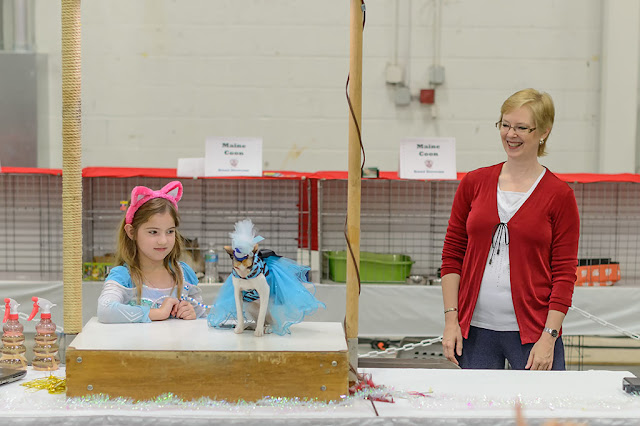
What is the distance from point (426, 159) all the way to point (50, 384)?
7.36ft

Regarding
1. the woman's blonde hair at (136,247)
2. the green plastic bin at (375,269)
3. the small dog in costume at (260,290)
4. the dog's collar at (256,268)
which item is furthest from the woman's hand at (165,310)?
the green plastic bin at (375,269)

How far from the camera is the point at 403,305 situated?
3.57 meters

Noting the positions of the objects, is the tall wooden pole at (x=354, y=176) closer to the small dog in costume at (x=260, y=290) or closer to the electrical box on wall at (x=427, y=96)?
the small dog in costume at (x=260, y=290)

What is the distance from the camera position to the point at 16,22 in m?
4.16

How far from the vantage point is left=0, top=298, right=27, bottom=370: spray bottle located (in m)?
1.61

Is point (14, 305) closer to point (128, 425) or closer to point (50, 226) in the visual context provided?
point (128, 425)

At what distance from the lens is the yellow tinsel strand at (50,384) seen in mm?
1477

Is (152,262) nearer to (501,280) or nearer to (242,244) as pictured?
(242,244)

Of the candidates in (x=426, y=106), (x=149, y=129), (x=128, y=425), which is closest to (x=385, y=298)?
(x=426, y=106)

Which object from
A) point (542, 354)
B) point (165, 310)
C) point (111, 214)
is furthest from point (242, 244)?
point (111, 214)

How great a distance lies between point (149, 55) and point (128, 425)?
326cm

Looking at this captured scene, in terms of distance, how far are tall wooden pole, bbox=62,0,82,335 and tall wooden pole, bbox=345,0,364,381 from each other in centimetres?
58


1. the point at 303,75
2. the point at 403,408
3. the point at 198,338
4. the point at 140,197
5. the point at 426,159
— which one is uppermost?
the point at 303,75

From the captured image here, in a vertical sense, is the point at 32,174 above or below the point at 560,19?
below
